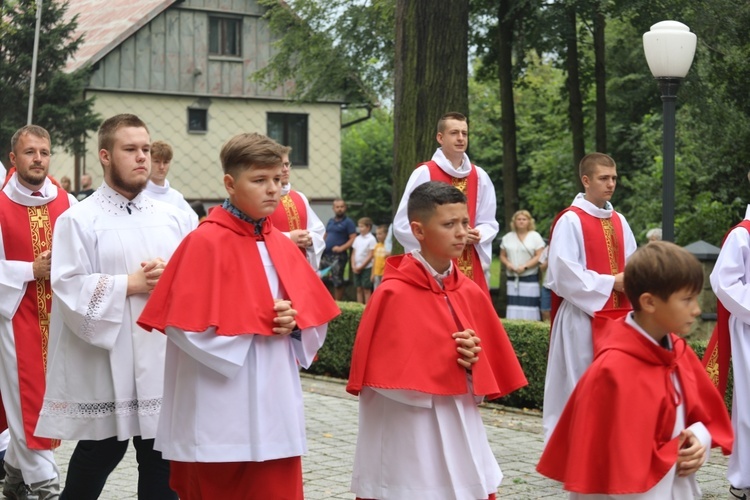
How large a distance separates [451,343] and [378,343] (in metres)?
0.32

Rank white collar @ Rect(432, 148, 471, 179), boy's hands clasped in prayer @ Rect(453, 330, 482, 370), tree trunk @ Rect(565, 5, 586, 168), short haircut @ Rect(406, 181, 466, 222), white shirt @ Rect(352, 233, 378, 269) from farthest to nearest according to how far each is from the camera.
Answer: tree trunk @ Rect(565, 5, 586, 168)
white shirt @ Rect(352, 233, 378, 269)
white collar @ Rect(432, 148, 471, 179)
short haircut @ Rect(406, 181, 466, 222)
boy's hands clasped in prayer @ Rect(453, 330, 482, 370)

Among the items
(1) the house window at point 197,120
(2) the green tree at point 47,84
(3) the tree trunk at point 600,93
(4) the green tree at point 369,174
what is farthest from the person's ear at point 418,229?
(4) the green tree at point 369,174

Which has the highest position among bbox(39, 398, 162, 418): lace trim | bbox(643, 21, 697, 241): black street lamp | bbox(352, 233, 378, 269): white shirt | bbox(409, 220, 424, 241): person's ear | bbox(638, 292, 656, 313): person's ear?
bbox(643, 21, 697, 241): black street lamp

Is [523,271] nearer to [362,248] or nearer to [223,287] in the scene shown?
[362,248]

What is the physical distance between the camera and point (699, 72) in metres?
18.9

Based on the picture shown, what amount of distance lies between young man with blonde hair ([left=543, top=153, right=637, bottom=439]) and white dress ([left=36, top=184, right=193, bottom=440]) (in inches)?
135

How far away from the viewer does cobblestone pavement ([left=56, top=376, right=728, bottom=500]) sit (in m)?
7.82

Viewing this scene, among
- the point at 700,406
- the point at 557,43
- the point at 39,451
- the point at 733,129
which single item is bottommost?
the point at 39,451

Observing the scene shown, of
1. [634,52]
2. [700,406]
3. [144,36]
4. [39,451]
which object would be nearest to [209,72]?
[144,36]

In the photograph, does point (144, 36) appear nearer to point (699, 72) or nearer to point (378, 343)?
point (699, 72)

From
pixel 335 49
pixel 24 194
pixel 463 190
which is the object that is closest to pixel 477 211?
pixel 463 190

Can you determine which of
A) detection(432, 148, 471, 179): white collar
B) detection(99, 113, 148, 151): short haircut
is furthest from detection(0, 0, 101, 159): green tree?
detection(99, 113, 148, 151): short haircut

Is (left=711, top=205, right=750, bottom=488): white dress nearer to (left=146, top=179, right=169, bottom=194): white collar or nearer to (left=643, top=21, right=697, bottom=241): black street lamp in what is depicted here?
(left=643, top=21, right=697, bottom=241): black street lamp

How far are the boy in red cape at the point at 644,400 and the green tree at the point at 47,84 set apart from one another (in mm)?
21832
